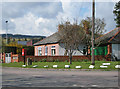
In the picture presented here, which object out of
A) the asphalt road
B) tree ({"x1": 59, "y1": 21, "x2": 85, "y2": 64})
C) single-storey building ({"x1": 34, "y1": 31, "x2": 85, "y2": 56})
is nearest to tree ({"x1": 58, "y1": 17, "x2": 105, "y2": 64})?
tree ({"x1": 59, "y1": 21, "x2": 85, "y2": 64})

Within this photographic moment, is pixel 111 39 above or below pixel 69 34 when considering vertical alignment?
below

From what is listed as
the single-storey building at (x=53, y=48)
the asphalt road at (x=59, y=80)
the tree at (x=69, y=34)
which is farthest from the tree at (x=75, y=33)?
the asphalt road at (x=59, y=80)

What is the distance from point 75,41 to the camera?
27.6 meters

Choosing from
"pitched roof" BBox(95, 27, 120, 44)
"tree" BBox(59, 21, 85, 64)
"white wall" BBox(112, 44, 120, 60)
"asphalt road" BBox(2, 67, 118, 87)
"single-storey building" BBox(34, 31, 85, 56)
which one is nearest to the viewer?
"asphalt road" BBox(2, 67, 118, 87)

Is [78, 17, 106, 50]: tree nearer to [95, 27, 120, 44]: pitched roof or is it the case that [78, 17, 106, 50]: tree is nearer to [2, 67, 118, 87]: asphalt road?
[95, 27, 120, 44]: pitched roof

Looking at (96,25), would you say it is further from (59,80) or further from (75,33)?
(59,80)

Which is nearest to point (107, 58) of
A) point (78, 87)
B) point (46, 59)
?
point (46, 59)

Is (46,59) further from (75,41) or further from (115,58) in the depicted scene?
(115,58)

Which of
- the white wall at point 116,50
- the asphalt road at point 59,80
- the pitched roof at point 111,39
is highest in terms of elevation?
the pitched roof at point 111,39

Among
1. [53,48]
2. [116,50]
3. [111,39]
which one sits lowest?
[116,50]

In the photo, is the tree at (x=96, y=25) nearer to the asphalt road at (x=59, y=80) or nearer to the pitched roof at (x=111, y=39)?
the pitched roof at (x=111, y=39)

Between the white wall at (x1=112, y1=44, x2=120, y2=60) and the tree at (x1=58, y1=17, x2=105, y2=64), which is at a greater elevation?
the tree at (x1=58, y1=17, x2=105, y2=64)

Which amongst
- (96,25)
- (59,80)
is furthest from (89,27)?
(59,80)

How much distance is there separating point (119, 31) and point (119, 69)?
1701cm
